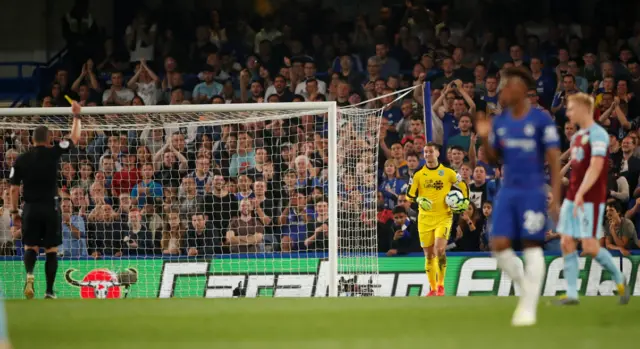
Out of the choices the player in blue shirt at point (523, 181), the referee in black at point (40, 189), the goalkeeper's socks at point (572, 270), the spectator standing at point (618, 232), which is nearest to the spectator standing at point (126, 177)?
the referee in black at point (40, 189)

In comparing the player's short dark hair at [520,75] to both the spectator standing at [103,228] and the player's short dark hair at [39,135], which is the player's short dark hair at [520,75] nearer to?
the player's short dark hair at [39,135]

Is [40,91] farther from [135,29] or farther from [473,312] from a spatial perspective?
[473,312]

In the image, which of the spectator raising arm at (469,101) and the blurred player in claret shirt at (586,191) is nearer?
the blurred player in claret shirt at (586,191)

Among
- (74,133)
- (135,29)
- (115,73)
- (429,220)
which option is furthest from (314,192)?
(135,29)


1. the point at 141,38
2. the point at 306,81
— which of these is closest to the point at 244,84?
the point at 306,81

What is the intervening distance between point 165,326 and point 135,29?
45.6 feet

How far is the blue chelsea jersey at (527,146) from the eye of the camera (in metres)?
7.76

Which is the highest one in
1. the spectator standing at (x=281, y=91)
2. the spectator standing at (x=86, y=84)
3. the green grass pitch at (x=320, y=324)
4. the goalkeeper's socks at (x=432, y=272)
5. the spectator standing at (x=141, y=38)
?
the spectator standing at (x=141, y=38)

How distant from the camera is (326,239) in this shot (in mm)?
14883

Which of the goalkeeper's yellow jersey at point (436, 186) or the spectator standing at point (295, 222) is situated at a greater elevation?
the goalkeeper's yellow jersey at point (436, 186)

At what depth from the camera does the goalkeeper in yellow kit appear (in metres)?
14.1

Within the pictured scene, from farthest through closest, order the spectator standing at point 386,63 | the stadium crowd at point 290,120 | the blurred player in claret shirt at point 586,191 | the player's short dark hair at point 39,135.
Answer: the spectator standing at point 386,63, the stadium crowd at point 290,120, the player's short dark hair at point 39,135, the blurred player in claret shirt at point 586,191

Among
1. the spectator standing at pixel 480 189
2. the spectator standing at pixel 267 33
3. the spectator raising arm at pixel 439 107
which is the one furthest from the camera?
the spectator standing at pixel 267 33

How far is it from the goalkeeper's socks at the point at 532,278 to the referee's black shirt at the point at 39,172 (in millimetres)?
6173
